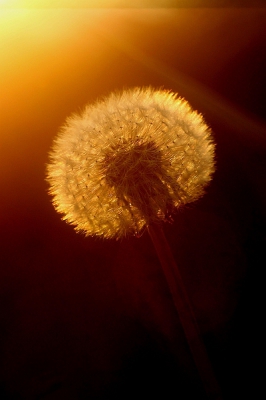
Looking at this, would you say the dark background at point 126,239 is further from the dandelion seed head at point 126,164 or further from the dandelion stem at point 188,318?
the dandelion seed head at point 126,164

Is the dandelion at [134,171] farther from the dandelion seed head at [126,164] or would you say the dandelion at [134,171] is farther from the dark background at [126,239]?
the dark background at [126,239]

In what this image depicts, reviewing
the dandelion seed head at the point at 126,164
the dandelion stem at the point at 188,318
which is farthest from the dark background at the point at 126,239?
the dandelion seed head at the point at 126,164

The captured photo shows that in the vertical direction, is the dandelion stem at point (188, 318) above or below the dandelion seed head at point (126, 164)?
below

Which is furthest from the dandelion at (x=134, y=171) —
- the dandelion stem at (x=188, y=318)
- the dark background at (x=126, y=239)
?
the dark background at (x=126, y=239)

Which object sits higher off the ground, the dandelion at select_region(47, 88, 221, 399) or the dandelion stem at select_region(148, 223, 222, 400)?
the dandelion at select_region(47, 88, 221, 399)

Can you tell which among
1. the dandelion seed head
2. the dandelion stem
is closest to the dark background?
the dandelion stem

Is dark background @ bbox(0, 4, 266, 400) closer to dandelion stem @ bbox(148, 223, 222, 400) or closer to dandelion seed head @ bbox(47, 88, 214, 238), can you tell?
dandelion stem @ bbox(148, 223, 222, 400)

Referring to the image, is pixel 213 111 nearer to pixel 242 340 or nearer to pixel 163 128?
pixel 163 128

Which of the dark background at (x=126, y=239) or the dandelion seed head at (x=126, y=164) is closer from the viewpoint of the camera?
the dandelion seed head at (x=126, y=164)
